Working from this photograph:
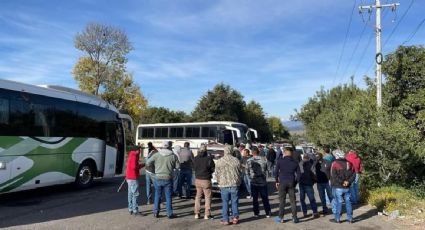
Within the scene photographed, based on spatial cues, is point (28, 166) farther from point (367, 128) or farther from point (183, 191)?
point (367, 128)

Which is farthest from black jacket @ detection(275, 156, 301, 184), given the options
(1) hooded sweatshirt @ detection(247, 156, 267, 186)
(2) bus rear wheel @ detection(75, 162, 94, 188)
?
(2) bus rear wheel @ detection(75, 162, 94, 188)

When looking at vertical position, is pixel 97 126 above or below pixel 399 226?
above

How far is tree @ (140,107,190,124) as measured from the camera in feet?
198

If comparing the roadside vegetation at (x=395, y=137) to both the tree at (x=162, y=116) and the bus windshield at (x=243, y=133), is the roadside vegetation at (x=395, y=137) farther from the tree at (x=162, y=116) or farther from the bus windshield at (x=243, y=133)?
the tree at (x=162, y=116)

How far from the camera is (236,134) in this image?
32.9 meters

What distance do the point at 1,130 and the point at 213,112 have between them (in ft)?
162

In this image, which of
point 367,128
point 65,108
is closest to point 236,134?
point 367,128

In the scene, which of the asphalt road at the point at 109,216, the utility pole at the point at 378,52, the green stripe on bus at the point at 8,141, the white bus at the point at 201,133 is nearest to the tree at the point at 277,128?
the white bus at the point at 201,133

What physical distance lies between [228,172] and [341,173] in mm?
2797

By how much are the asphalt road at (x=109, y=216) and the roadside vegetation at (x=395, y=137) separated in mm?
1577

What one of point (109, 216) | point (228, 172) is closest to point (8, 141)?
point (109, 216)

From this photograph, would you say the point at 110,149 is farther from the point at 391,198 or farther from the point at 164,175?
the point at 391,198

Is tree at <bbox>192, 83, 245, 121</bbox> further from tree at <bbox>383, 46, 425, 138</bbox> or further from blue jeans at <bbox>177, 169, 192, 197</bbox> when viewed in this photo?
blue jeans at <bbox>177, 169, 192, 197</bbox>

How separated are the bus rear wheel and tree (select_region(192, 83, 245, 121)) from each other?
145 ft
